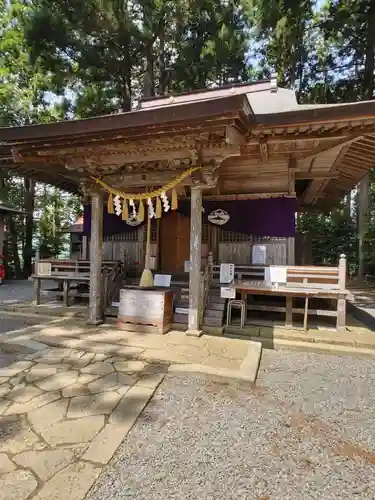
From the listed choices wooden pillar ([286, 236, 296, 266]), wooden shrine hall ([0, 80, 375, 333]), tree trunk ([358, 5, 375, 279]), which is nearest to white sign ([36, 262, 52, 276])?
wooden shrine hall ([0, 80, 375, 333])

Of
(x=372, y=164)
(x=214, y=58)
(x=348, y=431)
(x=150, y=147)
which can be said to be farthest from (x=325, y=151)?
(x=214, y=58)

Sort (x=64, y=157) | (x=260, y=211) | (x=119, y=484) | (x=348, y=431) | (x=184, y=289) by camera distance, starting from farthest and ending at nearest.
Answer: (x=260, y=211) < (x=184, y=289) < (x=64, y=157) < (x=348, y=431) < (x=119, y=484)

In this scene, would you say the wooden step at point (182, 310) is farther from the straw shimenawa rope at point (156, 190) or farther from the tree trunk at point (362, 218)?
the tree trunk at point (362, 218)

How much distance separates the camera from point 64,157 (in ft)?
18.2

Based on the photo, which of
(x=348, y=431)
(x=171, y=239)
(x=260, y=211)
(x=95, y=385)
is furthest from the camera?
(x=171, y=239)

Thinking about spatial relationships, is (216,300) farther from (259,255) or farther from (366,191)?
(366,191)

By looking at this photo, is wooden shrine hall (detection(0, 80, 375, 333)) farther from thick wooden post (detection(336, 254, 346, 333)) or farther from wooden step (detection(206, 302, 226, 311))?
wooden step (detection(206, 302, 226, 311))

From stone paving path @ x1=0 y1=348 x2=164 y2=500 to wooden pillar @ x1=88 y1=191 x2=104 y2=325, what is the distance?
57.7 inches

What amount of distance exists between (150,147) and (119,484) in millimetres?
4404

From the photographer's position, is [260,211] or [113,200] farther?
[260,211]

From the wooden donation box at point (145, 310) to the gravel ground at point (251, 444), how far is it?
1684 millimetres

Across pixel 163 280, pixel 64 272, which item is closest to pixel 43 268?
pixel 64 272

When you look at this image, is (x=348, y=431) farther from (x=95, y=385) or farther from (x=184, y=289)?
(x=184, y=289)

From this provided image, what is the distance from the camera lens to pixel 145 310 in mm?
5426
